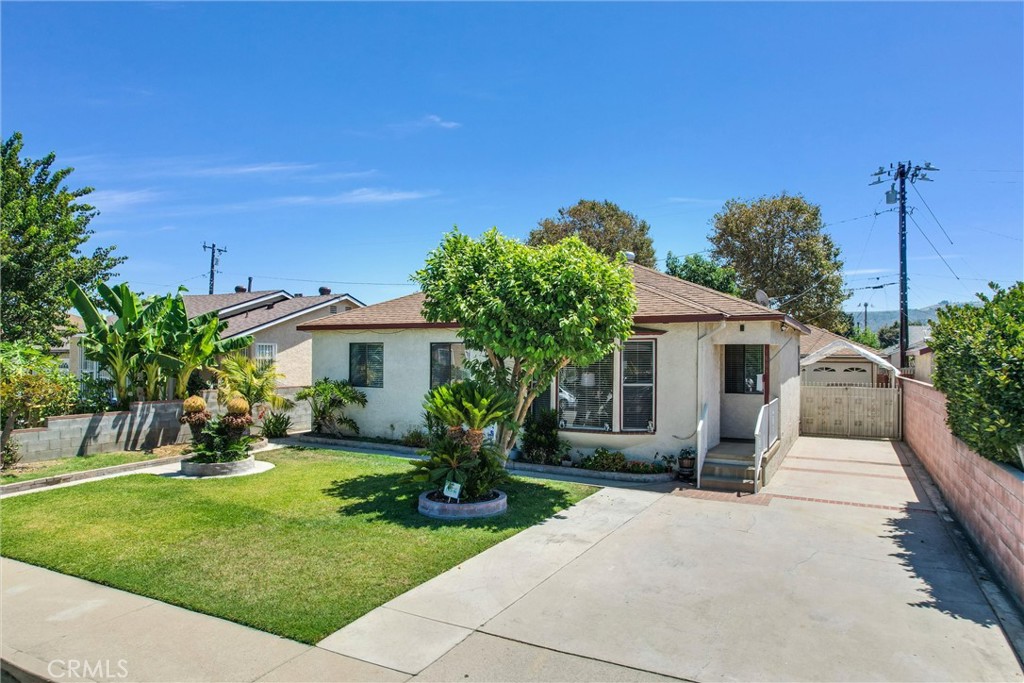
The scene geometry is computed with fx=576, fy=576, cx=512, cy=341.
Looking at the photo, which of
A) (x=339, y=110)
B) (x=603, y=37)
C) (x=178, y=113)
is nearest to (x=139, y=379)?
(x=178, y=113)

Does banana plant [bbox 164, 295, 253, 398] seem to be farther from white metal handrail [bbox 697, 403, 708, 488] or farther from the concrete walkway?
white metal handrail [bbox 697, 403, 708, 488]

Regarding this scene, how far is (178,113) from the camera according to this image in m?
11.7

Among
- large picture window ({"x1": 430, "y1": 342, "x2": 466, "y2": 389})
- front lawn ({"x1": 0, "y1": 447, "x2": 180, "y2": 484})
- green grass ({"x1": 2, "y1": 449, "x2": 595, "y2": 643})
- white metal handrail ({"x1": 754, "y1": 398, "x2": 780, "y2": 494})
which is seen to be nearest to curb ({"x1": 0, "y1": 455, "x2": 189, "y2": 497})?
front lawn ({"x1": 0, "y1": 447, "x2": 180, "y2": 484})

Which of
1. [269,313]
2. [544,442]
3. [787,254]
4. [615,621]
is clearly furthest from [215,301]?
[787,254]

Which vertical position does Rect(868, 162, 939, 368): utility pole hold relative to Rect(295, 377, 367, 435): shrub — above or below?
above

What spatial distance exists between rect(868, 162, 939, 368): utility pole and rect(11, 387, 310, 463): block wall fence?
22.6 m

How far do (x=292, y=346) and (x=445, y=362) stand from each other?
9969 millimetres

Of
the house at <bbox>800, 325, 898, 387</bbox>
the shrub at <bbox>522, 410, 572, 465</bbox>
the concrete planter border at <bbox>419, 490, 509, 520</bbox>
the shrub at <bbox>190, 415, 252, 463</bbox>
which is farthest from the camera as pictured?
the house at <bbox>800, 325, 898, 387</bbox>

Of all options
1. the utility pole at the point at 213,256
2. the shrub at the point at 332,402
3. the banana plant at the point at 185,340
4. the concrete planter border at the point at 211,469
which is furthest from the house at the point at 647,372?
the utility pole at the point at 213,256

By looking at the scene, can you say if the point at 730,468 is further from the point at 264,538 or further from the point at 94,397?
the point at 94,397

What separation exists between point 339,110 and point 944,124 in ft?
44.2

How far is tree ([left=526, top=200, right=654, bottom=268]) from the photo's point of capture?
3092 cm

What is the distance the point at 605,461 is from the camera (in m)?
11.0

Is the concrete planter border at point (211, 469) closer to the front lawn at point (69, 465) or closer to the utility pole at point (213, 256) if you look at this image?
the front lawn at point (69, 465)
